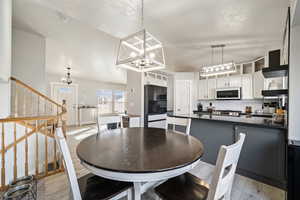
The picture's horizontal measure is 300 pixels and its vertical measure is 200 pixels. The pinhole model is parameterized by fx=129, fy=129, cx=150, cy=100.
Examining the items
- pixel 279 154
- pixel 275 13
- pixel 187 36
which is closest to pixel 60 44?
pixel 187 36

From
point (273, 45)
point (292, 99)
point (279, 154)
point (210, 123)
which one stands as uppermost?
point (273, 45)

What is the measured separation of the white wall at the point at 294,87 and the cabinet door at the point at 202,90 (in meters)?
3.46

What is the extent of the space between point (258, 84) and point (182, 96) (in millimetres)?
2217

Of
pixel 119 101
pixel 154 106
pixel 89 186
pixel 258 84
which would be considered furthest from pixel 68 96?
pixel 258 84

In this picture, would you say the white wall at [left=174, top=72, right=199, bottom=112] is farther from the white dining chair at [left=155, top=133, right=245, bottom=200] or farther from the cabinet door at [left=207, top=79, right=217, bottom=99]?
the white dining chair at [left=155, top=133, right=245, bottom=200]

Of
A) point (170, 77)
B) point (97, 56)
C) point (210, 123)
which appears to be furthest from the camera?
point (170, 77)

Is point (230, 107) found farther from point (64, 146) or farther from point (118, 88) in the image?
point (118, 88)

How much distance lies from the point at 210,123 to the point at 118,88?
7.05m

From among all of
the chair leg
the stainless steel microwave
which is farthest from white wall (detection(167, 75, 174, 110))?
the chair leg

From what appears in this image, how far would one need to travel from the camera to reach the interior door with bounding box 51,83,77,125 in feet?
20.6

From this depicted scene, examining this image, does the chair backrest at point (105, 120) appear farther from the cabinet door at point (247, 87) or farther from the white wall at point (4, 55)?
the cabinet door at point (247, 87)

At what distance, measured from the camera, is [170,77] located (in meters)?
5.01

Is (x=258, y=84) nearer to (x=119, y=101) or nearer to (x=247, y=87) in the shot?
(x=247, y=87)

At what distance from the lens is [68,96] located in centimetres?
659
